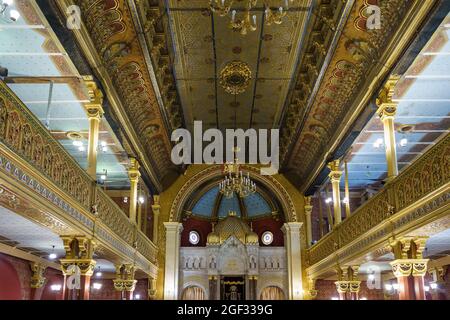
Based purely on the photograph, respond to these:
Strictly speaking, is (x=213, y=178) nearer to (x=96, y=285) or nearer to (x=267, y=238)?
(x=267, y=238)

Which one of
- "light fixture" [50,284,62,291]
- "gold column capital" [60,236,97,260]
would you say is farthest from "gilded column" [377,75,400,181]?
"light fixture" [50,284,62,291]

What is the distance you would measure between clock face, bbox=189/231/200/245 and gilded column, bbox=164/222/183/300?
171 centimetres

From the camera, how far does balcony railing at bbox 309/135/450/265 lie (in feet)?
26.6

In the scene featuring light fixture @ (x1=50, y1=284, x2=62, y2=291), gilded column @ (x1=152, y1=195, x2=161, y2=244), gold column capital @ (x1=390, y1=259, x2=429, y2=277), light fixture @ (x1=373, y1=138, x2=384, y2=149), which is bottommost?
light fixture @ (x1=50, y1=284, x2=62, y2=291)

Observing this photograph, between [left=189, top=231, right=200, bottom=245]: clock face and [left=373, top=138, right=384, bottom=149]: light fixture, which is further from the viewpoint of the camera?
[left=189, top=231, right=200, bottom=245]: clock face

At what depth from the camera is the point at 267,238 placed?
22.5 metres

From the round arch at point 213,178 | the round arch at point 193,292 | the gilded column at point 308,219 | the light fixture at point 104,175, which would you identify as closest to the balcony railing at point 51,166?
the light fixture at point 104,175


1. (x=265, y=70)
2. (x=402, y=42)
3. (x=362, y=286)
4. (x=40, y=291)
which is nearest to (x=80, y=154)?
(x=40, y=291)

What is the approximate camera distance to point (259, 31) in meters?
12.0

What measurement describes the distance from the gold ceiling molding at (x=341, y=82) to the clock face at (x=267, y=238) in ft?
14.2

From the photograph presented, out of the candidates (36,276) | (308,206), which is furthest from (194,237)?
(36,276)

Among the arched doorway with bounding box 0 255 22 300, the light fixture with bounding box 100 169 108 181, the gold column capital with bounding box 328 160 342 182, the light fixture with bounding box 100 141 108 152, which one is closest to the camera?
the arched doorway with bounding box 0 255 22 300

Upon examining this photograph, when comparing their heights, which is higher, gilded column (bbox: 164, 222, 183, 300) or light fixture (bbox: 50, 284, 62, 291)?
gilded column (bbox: 164, 222, 183, 300)

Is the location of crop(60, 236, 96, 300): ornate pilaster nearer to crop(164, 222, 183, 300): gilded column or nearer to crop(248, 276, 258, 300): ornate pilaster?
crop(164, 222, 183, 300): gilded column
